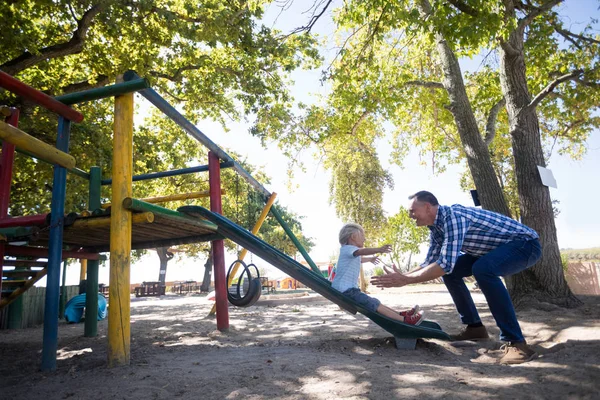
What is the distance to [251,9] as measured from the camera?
8.73 meters

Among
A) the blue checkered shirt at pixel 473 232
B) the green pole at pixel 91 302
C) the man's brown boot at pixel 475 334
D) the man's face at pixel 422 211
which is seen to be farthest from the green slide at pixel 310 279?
the green pole at pixel 91 302

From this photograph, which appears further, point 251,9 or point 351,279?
point 251,9

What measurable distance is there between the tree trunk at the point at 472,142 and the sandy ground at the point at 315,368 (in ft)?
7.13

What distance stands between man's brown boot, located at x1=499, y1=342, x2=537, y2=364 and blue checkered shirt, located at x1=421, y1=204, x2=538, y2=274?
725 mm

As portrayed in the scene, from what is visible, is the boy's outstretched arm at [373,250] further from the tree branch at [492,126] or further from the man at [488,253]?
the tree branch at [492,126]

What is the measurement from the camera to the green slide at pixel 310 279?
3551 mm

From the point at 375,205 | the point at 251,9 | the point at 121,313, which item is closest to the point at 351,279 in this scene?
the point at 121,313

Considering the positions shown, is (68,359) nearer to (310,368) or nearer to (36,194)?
(310,368)

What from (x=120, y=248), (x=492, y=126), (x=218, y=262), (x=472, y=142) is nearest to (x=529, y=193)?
(x=472, y=142)

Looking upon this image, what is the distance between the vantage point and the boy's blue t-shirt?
155 inches

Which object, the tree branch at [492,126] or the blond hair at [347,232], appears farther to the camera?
the tree branch at [492,126]

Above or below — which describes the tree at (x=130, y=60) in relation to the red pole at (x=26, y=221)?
above

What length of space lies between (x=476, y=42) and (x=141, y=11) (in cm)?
601

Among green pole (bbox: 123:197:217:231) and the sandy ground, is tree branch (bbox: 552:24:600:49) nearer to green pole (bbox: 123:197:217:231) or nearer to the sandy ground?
the sandy ground
